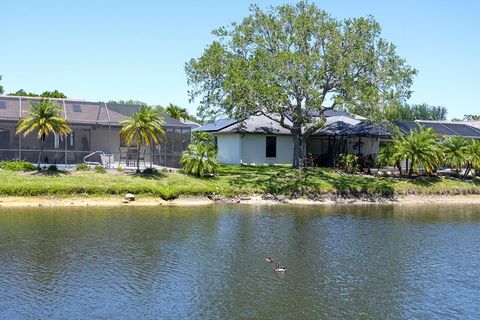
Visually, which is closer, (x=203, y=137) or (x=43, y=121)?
(x=43, y=121)

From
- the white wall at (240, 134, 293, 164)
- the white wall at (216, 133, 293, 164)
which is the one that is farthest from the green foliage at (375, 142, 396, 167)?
the white wall at (216, 133, 293, 164)

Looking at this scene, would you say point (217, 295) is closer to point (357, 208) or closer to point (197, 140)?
point (357, 208)

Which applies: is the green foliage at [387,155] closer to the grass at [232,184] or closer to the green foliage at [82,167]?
the grass at [232,184]

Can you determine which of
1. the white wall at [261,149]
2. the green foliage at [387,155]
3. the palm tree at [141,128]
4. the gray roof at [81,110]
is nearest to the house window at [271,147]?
the white wall at [261,149]

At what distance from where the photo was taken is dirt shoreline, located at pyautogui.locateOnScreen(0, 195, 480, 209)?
32.5m

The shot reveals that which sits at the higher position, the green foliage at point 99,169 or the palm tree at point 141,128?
the palm tree at point 141,128

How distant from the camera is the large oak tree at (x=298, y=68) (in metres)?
39.7

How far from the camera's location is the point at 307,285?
17.8 meters

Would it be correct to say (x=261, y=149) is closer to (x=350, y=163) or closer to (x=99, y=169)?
(x=350, y=163)

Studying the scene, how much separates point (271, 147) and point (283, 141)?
4.35 feet

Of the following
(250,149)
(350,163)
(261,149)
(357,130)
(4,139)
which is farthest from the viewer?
(261,149)

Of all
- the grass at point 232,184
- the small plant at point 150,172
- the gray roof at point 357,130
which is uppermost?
the gray roof at point 357,130

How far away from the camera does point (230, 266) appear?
19984mm

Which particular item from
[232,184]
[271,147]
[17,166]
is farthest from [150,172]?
A: [271,147]
